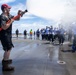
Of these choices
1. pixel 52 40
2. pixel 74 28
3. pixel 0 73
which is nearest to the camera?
pixel 0 73

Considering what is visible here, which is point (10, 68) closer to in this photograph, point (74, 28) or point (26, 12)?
point (26, 12)

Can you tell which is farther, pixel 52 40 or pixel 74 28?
pixel 52 40

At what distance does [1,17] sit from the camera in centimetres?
892

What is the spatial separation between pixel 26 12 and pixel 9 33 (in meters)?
0.95

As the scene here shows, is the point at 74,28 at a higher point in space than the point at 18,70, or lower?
higher

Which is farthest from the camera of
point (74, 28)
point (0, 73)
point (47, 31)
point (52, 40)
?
point (47, 31)

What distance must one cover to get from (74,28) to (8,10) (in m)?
9.83

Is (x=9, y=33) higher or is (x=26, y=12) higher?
(x=26, y=12)

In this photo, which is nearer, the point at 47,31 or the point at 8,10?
the point at 8,10

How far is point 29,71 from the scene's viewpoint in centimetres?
929

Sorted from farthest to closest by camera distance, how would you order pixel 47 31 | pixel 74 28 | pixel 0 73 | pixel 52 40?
pixel 47 31, pixel 52 40, pixel 74 28, pixel 0 73

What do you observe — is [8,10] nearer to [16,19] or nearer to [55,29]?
[16,19]

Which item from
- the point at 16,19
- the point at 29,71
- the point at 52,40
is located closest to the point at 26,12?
the point at 16,19

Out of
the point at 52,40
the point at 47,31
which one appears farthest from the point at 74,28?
the point at 47,31
